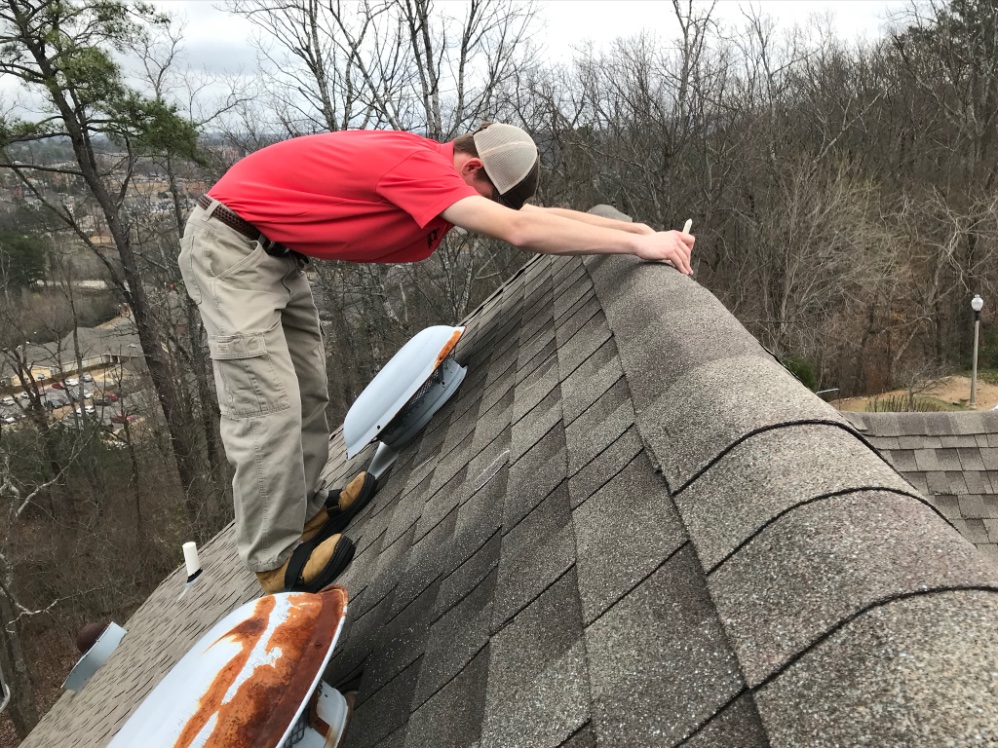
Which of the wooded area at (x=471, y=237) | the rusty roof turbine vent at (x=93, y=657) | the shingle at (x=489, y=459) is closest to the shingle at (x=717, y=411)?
the shingle at (x=489, y=459)

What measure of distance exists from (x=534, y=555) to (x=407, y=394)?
1771 mm

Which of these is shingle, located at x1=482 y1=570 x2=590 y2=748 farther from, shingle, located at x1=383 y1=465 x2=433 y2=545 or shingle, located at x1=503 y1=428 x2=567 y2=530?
shingle, located at x1=383 y1=465 x2=433 y2=545

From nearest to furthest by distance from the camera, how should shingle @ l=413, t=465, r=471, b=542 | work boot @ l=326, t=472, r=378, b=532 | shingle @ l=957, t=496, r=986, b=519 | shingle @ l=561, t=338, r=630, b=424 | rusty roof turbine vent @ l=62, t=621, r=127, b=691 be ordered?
shingle @ l=561, t=338, r=630, b=424
shingle @ l=413, t=465, r=471, b=542
work boot @ l=326, t=472, r=378, b=532
shingle @ l=957, t=496, r=986, b=519
rusty roof turbine vent @ l=62, t=621, r=127, b=691

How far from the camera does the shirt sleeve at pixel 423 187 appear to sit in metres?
2.05

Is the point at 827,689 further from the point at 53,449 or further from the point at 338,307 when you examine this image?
the point at 53,449

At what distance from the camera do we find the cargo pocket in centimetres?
226

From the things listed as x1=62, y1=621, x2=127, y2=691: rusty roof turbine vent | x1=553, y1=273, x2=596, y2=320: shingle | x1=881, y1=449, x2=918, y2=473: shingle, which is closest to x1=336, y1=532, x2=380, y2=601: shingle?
x1=553, y1=273, x2=596, y2=320: shingle

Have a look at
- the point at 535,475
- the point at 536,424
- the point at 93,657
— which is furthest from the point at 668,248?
the point at 93,657

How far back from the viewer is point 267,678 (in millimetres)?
1357

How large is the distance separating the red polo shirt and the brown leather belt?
3 centimetres

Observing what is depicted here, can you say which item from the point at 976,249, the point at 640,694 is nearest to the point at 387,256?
the point at 640,694

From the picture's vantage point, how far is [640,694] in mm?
904

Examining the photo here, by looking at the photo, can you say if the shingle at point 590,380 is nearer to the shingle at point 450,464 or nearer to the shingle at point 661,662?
the shingle at point 450,464

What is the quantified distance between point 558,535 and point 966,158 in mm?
30642
